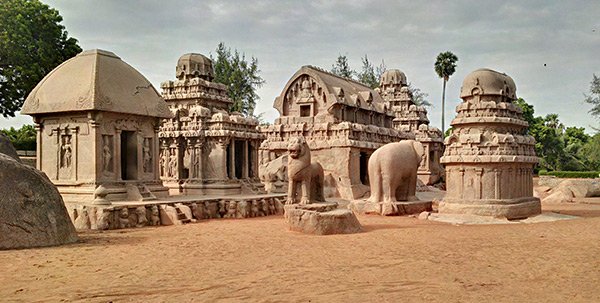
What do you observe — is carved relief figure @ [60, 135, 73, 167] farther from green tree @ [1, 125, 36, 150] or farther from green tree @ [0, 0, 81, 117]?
green tree @ [0, 0, 81, 117]

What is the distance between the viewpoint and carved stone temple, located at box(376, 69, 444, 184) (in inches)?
1341

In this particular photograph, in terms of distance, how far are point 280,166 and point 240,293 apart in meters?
19.1

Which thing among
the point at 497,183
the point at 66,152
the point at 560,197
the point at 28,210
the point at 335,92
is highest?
the point at 335,92

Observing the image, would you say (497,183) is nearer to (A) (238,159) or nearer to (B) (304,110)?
(A) (238,159)

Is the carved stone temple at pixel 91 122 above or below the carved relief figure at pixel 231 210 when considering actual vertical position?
above

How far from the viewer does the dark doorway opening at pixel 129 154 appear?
55.9 ft

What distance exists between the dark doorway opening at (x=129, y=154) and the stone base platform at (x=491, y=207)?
10.5 meters

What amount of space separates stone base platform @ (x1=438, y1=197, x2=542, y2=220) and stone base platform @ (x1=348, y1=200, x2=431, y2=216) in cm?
134

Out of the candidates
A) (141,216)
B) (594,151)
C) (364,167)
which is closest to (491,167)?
(141,216)

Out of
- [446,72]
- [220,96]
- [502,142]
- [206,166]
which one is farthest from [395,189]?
[446,72]

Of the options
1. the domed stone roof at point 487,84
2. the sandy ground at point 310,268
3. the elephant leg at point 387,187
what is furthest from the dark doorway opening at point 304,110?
the sandy ground at point 310,268

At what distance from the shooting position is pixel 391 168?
55.4ft

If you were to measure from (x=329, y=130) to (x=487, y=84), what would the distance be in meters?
9.11

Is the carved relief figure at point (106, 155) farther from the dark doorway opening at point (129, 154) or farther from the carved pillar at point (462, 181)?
the carved pillar at point (462, 181)
